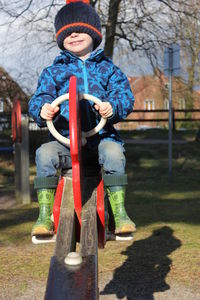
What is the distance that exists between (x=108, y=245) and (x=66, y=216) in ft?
11.8

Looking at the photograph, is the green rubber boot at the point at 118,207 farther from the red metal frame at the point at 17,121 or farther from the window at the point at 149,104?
the window at the point at 149,104

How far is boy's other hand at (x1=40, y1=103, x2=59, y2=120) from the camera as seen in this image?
252 cm

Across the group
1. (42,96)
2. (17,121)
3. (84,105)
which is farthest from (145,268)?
(17,121)

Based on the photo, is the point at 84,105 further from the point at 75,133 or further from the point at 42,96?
the point at 75,133

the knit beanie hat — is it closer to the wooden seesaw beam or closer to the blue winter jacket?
the blue winter jacket

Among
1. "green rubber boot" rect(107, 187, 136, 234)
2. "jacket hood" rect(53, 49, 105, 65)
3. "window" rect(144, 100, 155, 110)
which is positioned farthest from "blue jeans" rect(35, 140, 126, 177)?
"window" rect(144, 100, 155, 110)

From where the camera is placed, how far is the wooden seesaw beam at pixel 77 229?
1.97 metres

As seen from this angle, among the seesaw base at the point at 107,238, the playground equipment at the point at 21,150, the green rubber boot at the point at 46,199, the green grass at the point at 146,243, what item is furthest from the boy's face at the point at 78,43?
the playground equipment at the point at 21,150

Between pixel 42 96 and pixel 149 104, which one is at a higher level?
pixel 42 96

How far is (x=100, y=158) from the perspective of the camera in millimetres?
2727

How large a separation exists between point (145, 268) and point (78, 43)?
3.00 m

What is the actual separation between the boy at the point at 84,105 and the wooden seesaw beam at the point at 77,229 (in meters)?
0.10

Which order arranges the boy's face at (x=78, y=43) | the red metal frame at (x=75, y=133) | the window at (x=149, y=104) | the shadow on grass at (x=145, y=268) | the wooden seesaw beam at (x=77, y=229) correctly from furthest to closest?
the window at (x=149, y=104), the shadow on grass at (x=145, y=268), the boy's face at (x=78, y=43), the red metal frame at (x=75, y=133), the wooden seesaw beam at (x=77, y=229)

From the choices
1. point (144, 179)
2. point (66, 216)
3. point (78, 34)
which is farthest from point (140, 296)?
point (144, 179)
